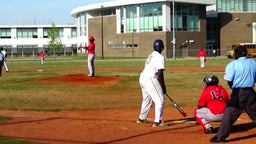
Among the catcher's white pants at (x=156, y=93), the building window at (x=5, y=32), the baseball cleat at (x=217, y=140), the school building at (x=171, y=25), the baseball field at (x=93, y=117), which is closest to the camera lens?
the baseball cleat at (x=217, y=140)

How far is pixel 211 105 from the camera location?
978 centimetres

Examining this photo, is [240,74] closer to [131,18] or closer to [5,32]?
[131,18]

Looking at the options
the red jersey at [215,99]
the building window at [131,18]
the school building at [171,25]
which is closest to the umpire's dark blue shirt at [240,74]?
the red jersey at [215,99]

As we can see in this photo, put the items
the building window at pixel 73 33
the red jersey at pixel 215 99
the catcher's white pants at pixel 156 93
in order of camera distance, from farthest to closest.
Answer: the building window at pixel 73 33
the catcher's white pants at pixel 156 93
the red jersey at pixel 215 99

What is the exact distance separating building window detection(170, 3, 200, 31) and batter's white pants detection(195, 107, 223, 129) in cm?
7633

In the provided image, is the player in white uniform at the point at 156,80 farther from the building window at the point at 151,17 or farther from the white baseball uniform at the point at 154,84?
the building window at the point at 151,17

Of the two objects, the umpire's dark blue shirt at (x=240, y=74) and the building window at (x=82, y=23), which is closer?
the umpire's dark blue shirt at (x=240, y=74)

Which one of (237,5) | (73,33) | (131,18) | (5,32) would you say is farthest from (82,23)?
(237,5)

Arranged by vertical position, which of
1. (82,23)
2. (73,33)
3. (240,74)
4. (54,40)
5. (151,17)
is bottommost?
(240,74)

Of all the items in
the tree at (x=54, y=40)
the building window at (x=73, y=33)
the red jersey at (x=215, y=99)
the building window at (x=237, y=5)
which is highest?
the building window at (x=237, y=5)

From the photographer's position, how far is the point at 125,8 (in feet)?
302

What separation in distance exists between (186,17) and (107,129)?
7865 centimetres

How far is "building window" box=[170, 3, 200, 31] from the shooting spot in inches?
3393

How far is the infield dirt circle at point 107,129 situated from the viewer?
9289 mm
